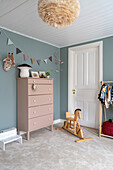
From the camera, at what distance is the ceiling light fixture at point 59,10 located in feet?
4.21

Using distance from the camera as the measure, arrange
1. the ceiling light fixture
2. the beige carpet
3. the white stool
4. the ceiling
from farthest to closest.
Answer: the white stool → the ceiling → the beige carpet → the ceiling light fixture

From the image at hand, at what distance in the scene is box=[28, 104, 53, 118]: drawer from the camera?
3.20 m

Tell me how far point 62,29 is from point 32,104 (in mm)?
1831

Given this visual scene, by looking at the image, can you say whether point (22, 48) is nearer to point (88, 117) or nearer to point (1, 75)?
point (1, 75)

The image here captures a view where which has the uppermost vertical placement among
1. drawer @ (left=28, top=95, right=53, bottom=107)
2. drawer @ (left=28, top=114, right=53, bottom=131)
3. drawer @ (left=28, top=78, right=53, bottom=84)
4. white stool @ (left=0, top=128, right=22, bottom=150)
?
drawer @ (left=28, top=78, right=53, bottom=84)

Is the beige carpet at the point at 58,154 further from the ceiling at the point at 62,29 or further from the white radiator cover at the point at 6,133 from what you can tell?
the ceiling at the point at 62,29

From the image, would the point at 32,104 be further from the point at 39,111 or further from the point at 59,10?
the point at 59,10

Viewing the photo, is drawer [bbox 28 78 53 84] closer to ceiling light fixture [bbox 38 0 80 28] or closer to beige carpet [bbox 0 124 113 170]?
beige carpet [bbox 0 124 113 170]

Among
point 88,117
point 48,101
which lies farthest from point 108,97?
point 48,101

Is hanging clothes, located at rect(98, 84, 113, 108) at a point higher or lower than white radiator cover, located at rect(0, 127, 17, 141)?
higher

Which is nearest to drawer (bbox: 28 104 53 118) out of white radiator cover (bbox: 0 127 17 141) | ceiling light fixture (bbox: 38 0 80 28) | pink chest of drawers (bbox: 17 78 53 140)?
pink chest of drawers (bbox: 17 78 53 140)

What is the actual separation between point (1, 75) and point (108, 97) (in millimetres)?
2428

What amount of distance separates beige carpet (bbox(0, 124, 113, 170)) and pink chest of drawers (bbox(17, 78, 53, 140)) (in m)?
0.34

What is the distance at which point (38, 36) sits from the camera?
12.4 ft
